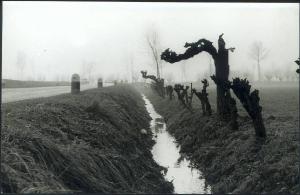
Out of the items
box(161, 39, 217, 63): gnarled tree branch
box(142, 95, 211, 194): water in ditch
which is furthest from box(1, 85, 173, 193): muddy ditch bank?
box(161, 39, 217, 63): gnarled tree branch

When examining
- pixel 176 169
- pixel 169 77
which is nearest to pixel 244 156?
pixel 176 169

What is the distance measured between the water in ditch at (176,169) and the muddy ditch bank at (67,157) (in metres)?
0.48

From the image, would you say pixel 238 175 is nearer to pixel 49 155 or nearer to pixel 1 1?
pixel 49 155

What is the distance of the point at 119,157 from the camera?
374 inches

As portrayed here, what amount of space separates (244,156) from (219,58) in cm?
670

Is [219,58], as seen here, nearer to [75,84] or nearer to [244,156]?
[244,156]

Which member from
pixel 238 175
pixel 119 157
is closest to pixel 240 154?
pixel 238 175

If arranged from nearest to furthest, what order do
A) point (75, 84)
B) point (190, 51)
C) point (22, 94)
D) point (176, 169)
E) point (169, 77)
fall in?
point (176, 169), point (190, 51), point (22, 94), point (75, 84), point (169, 77)

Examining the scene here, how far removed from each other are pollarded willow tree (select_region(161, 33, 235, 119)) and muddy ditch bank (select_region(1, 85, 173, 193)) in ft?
12.3

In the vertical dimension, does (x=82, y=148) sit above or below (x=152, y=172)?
above

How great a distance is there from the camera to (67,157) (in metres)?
7.28

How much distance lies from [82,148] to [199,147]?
5.75 metres

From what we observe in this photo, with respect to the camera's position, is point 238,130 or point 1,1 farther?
point 238,130

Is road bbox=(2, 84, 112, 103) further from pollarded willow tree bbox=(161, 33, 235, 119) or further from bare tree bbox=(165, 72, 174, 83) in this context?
bare tree bbox=(165, 72, 174, 83)
